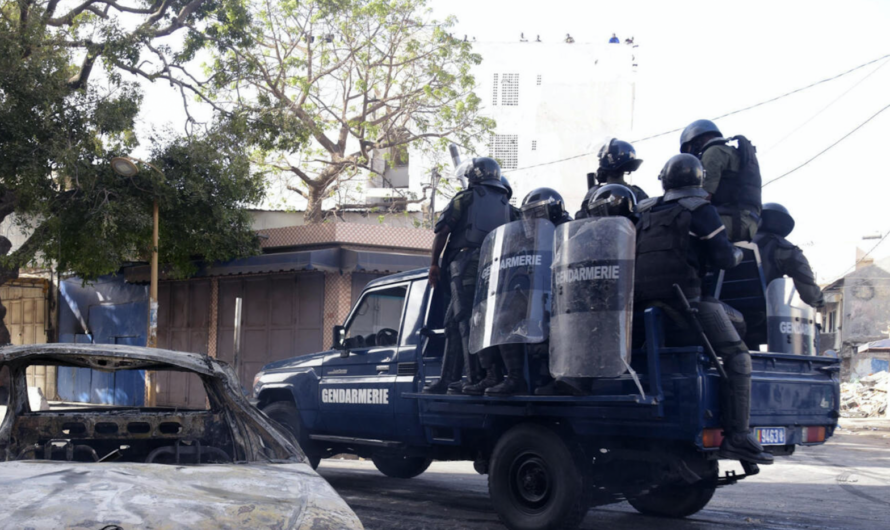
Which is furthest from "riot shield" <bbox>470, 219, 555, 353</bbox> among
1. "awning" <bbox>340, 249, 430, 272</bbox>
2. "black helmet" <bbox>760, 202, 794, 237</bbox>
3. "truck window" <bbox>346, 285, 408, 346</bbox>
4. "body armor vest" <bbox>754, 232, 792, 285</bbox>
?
"awning" <bbox>340, 249, 430, 272</bbox>

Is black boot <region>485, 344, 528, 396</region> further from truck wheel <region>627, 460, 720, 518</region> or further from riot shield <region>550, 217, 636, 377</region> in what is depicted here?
truck wheel <region>627, 460, 720, 518</region>

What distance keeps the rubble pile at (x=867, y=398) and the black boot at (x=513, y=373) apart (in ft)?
74.9

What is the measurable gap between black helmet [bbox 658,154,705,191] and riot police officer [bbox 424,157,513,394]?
63.4 inches

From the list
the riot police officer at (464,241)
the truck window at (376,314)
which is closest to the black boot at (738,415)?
the riot police officer at (464,241)

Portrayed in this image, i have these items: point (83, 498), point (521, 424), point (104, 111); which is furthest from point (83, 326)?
point (83, 498)

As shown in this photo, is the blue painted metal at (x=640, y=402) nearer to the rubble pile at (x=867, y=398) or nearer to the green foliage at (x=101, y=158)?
the green foliage at (x=101, y=158)

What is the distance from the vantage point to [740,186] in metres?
6.71

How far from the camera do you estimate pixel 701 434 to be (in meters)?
5.11

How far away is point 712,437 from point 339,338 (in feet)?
12.5

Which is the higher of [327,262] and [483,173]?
[483,173]

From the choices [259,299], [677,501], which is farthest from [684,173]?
[259,299]

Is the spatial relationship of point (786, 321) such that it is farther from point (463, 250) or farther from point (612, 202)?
point (463, 250)

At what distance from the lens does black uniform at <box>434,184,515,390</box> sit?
670 centimetres

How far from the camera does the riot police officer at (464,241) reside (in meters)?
6.71
